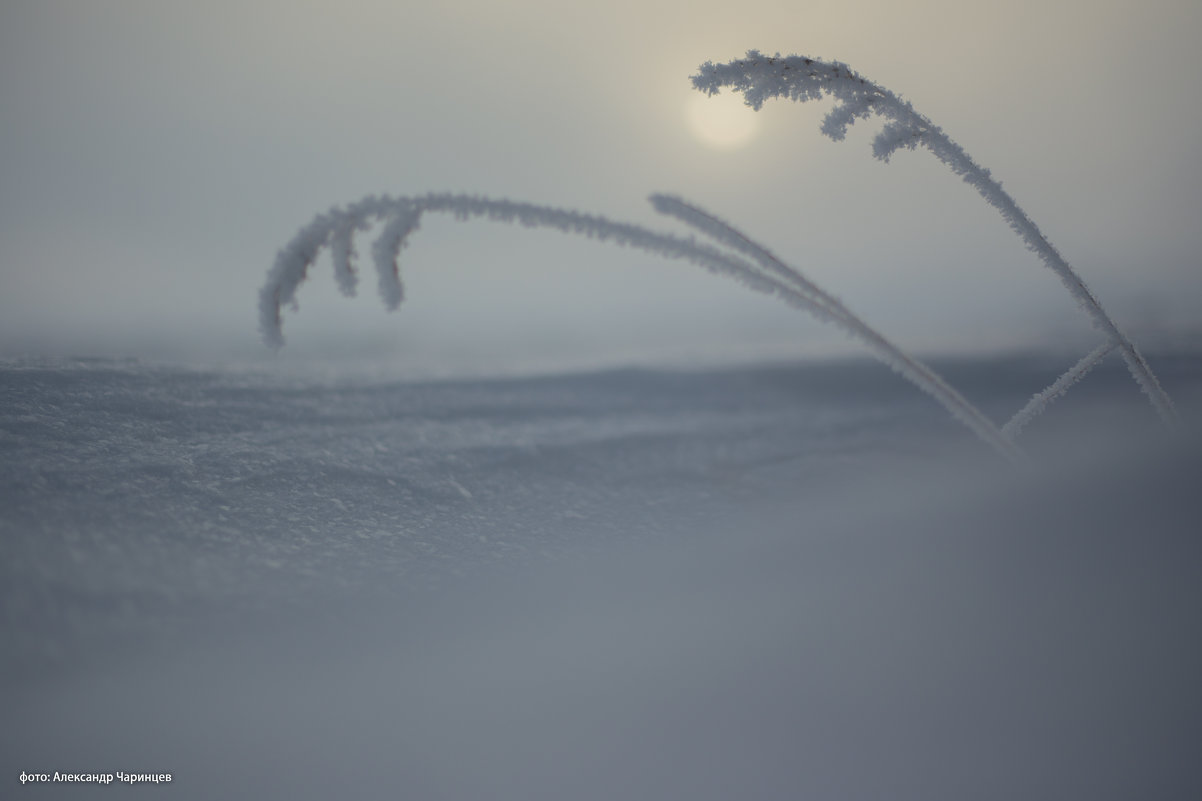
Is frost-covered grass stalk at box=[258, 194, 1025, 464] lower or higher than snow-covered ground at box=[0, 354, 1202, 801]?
higher

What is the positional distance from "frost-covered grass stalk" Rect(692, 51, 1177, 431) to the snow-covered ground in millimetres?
165

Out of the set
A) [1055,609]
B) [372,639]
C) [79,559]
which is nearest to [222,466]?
[79,559]

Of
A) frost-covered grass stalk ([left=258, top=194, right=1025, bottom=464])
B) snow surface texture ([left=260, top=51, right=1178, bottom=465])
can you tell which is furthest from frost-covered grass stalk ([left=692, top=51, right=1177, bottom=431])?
frost-covered grass stalk ([left=258, top=194, right=1025, bottom=464])

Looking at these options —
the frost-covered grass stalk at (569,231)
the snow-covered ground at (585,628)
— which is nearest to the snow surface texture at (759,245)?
Result: the frost-covered grass stalk at (569,231)

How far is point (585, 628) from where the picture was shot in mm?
565

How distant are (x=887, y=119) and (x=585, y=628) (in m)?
0.71

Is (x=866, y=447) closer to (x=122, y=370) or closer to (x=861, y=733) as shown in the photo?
(x=861, y=733)

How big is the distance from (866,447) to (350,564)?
879mm

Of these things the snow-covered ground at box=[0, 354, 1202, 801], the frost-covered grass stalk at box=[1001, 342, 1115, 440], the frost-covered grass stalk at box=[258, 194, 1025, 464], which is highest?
the frost-covered grass stalk at box=[258, 194, 1025, 464]

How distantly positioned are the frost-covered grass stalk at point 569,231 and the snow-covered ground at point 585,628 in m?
0.19

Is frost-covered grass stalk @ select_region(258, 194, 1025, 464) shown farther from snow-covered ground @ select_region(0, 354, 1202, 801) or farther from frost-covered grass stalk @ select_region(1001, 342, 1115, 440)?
snow-covered ground @ select_region(0, 354, 1202, 801)

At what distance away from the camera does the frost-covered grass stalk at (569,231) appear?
66 centimetres

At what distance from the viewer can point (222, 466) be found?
850mm

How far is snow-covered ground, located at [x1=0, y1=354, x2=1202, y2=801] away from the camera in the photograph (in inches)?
18.3
